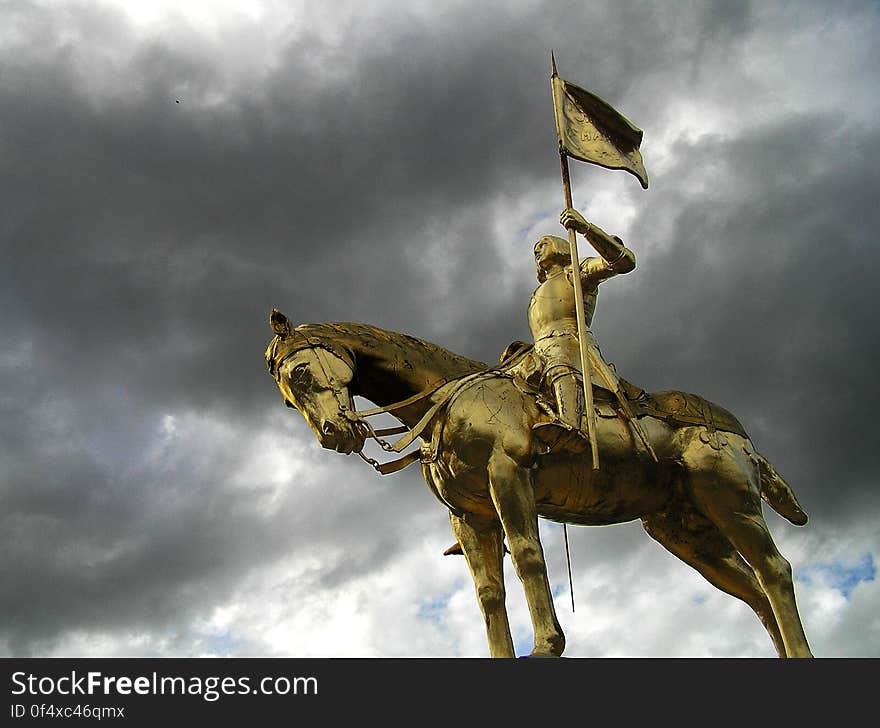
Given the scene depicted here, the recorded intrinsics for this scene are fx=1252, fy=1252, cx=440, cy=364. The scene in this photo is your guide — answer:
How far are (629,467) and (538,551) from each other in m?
1.56

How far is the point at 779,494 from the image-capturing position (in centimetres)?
1280

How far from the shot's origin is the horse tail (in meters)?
12.8

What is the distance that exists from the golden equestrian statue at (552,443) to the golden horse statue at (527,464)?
0.05 feet

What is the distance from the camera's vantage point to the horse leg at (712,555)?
12719mm

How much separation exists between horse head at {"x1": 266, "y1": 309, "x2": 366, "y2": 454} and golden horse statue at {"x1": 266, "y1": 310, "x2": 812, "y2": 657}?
0.01 m

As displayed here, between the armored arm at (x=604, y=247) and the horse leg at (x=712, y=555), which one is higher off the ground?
the armored arm at (x=604, y=247)

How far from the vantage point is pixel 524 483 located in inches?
449

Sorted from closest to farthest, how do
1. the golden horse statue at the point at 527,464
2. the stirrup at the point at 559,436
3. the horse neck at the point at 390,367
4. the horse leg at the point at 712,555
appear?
the golden horse statue at the point at 527,464, the stirrup at the point at 559,436, the horse neck at the point at 390,367, the horse leg at the point at 712,555

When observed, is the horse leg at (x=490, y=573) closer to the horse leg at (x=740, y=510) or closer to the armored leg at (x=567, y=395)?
the armored leg at (x=567, y=395)

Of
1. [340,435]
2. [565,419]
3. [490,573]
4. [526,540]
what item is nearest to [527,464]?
[565,419]

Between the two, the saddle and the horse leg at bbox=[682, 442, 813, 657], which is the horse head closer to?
the saddle

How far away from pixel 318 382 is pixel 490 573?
2.51 meters

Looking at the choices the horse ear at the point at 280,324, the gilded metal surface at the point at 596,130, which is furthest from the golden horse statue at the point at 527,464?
the gilded metal surface at the point at 596,130
